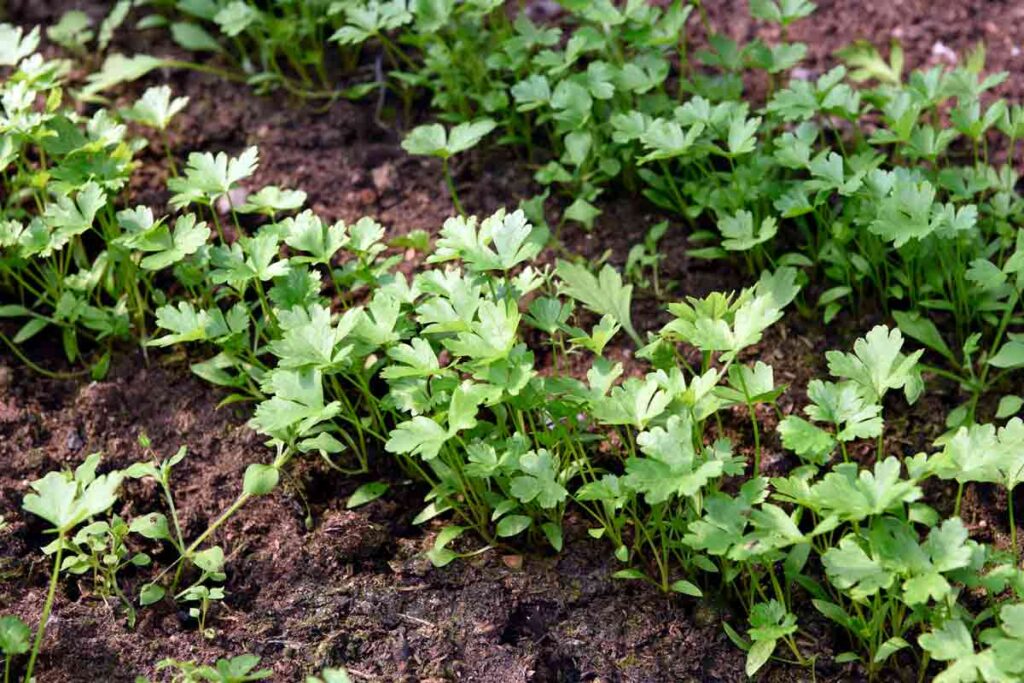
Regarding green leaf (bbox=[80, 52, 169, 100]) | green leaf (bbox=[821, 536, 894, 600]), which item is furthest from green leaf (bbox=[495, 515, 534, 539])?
green leaf (bbox=[80, 52, 169, 100])

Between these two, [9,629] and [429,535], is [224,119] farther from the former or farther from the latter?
[9,629]

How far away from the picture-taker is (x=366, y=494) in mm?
2486

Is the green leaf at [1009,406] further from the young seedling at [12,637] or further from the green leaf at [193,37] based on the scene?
the green leaf at [193,37]

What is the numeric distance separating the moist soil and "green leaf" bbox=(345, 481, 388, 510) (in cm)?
2

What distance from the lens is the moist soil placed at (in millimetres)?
2234

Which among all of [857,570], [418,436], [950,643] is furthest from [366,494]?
[950,643]

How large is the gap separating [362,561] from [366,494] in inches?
5.8

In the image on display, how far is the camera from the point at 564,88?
2.96 metres

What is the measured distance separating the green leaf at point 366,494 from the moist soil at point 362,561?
0.07ft

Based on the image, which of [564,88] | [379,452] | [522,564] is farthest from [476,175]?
[522,564]

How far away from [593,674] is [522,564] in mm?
279

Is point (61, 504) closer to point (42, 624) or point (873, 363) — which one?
point (42, 624)

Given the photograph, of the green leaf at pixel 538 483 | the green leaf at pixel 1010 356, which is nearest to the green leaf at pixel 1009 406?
the green leaf at pixel 1010 356

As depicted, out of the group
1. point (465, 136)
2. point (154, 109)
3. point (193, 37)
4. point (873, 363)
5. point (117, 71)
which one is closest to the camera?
point (873, 363)
